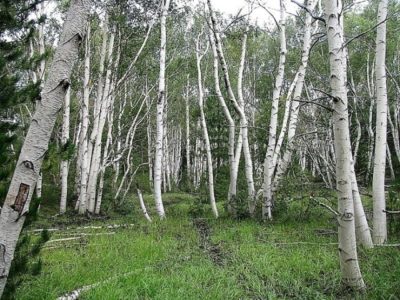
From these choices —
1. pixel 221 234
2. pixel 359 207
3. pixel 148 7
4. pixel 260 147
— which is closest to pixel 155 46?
pixel 148 7

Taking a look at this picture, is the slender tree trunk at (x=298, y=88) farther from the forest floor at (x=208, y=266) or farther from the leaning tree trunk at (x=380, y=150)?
→ the leaning tree trunk at (x=380, y=150)

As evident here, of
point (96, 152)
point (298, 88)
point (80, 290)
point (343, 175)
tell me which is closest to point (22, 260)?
point (80, 290)

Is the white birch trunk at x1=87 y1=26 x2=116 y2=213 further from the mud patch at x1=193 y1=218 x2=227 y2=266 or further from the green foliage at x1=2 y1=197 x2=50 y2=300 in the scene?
the green foliage at x1=2 y1=197 x2=50 y2=300

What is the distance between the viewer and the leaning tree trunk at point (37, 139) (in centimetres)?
208

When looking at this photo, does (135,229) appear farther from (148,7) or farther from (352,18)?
(352,18)

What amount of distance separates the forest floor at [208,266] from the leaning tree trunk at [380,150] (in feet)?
1.93

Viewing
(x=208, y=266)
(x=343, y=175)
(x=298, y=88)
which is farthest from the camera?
(x=298, y=88)

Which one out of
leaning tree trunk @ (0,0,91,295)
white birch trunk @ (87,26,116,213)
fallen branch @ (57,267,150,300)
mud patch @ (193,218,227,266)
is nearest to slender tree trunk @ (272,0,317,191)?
mud patch @ (193,218,227,266)

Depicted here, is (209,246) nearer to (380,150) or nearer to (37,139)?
(380,150)

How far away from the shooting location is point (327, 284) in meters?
4.36

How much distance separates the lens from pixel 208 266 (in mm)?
5082

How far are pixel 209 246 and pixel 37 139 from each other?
16.8ft

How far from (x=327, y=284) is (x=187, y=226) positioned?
5439mm

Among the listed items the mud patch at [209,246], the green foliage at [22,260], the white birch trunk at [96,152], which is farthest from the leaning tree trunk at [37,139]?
the white birch trunk at [96,152]
